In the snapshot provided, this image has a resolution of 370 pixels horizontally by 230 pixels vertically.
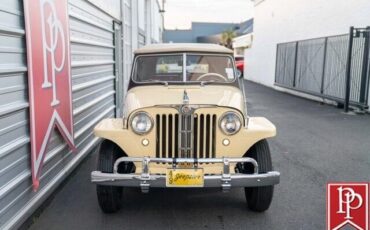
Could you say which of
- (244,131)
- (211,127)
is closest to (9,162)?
(211,127)

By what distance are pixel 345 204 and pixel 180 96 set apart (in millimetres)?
2187

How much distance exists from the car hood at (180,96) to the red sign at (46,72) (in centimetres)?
89

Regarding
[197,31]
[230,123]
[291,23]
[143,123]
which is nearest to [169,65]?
[143,123]

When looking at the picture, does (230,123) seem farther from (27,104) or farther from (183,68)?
(27,104)

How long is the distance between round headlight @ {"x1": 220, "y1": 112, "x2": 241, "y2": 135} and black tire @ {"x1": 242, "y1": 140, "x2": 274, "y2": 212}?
0.40 m

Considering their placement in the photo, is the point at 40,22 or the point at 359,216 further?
the point at 40,22

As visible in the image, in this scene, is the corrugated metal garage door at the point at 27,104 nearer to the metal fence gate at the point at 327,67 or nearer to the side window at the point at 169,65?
the side window at the point at 169,65

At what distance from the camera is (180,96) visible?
177 inches

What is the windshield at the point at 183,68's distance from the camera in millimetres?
5168

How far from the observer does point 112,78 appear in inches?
363

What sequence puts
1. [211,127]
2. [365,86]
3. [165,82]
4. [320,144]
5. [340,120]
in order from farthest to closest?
[365,86] < [340,120] < [320,144] < [165,82] < [211,127]

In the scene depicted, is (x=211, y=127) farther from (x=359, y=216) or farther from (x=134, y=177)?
(x=359, y=216)

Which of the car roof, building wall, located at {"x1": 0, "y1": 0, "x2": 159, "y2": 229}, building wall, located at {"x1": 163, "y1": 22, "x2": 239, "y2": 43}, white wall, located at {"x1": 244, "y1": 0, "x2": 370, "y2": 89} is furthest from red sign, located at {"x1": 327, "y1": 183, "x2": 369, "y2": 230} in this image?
building wall, located at {"x1": 163, "y1": 22, "x2": 239, "y2": 43}

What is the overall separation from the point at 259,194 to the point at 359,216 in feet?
4.96
